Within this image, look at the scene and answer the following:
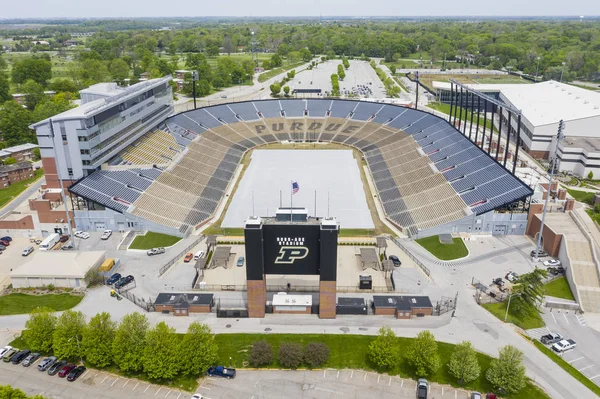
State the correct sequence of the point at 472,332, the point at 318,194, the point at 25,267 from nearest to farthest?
the point at 472,332 < the point at 25,267 < the point at 318,194

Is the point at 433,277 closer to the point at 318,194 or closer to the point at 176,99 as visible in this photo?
the point at 318,194

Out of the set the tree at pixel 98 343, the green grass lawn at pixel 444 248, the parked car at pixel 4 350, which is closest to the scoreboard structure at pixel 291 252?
the tree at pixel 98 343

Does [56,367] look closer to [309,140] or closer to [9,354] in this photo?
[9,354]

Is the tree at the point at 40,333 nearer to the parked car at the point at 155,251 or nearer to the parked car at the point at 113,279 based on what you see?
the parked car at the point at 113,279

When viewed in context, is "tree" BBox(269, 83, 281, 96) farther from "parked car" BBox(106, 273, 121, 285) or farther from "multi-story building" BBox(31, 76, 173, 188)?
"parked car" BBox(106, 273, 121, 285)

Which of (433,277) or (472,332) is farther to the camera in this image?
(433,277)

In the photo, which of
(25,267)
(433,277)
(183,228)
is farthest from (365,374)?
(25,267)

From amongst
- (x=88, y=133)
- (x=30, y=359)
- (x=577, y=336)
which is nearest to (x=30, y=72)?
(x=88, y=133)
